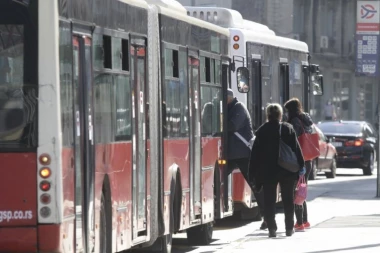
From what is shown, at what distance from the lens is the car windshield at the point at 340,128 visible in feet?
132

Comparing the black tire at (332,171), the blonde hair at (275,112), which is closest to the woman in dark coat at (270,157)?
the blonde hair at (275,112)

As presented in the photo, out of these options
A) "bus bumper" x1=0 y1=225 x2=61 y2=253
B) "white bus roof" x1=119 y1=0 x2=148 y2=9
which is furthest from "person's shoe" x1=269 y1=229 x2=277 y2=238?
"bus bumper" x1=0 y1=225 x2=61 y2=253

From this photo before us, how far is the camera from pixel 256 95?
71.9 feet

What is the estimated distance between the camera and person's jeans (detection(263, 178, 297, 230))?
18547 mm

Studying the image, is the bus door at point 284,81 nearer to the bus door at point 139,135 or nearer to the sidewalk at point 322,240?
the sidewalk at point 322,240

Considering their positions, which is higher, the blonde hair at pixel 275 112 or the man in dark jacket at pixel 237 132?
the blonde hair at pixel 275 112

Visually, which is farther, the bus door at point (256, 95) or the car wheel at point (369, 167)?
the car wheel at point (369, 167)

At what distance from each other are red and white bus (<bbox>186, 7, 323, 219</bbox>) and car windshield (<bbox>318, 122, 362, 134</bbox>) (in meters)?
14.5

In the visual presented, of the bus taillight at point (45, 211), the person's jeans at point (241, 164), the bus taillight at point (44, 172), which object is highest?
the bus taillight at point (44, 172)

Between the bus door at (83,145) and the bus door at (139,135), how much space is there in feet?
6.09

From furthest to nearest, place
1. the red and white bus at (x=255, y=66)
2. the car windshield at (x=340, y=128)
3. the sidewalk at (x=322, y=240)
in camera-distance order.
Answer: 1. the car windshield at (x=340, y=128)
2. the red and white bus at (x=255, y=66)
3. the sidewalk at (x=322, y=240)

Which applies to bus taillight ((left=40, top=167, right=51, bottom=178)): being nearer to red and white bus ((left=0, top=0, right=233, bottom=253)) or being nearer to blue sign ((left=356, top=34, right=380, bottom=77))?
red and white bus ((left=0, top=0, right=233, bottom=253))

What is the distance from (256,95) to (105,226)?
30.8 ft

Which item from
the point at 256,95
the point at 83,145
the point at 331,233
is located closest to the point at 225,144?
the point at 331,233
